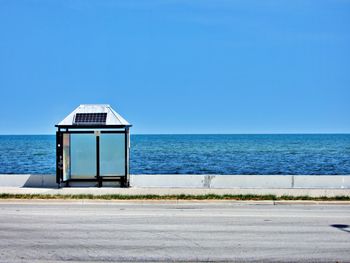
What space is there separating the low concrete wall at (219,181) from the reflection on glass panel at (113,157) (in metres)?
0.72

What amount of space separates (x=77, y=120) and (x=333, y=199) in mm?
9291

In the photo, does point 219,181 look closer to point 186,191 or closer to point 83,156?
point 186,191

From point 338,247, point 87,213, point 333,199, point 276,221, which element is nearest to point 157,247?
point 338,247

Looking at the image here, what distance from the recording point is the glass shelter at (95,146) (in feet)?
72.2

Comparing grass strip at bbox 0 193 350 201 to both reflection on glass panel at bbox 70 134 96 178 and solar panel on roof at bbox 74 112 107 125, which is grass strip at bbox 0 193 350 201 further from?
solar panel on roof at bbox 74 112 107 125

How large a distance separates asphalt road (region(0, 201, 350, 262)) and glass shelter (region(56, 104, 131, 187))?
4284 mm

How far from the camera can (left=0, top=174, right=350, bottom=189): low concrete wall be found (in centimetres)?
2192

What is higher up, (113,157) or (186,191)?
(113,157)

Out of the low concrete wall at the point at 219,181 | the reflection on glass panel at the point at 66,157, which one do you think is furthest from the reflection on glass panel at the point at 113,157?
the reflection on glass panel at the point at 66,157

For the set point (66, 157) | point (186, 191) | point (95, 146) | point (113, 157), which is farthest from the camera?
point (95, 146)

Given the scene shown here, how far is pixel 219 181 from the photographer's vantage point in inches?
876

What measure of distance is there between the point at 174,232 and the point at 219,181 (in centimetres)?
1005

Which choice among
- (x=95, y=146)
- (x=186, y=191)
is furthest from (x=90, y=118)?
(x=186, y=191)

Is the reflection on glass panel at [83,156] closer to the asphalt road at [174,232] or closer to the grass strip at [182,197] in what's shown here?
the grass strip at [182,197]
